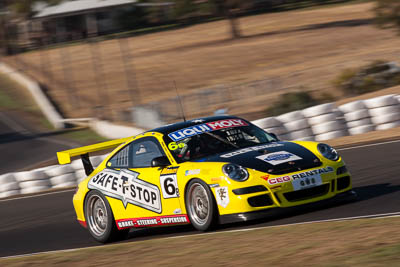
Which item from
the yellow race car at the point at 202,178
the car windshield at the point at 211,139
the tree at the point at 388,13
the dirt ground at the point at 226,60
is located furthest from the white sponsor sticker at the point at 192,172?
the tree at the point at 388,13

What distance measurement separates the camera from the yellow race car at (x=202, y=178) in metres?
7.48

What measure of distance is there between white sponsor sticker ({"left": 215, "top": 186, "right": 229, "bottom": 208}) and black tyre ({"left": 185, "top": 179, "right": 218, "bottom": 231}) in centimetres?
7

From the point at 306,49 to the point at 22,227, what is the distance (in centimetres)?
4116

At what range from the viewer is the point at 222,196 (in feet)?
24.6

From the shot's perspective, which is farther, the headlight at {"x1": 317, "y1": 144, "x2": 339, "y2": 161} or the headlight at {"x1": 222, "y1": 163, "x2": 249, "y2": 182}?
the headlight at {"x1": 317, "y1": 144, "x2": 339, "y2": 161}

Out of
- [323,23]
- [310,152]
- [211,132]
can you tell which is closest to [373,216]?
[310,152]

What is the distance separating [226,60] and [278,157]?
43237 mm

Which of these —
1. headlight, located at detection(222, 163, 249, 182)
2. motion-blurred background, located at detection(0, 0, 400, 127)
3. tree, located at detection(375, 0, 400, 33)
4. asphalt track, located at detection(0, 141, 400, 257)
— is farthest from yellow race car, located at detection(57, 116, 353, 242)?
tree, located at detection(375, 0, 400, 33)

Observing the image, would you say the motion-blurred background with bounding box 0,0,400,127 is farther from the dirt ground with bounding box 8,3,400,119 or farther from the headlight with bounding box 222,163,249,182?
the headlight with bounding box 222,163,249,182

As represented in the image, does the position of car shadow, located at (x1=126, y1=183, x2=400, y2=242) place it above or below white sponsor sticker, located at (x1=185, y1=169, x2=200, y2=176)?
below

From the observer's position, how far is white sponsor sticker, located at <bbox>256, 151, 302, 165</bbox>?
7.63 m

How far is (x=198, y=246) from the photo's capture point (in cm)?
694

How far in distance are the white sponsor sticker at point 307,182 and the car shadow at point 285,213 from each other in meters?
0.22

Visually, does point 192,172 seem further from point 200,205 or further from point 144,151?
point 144,151
